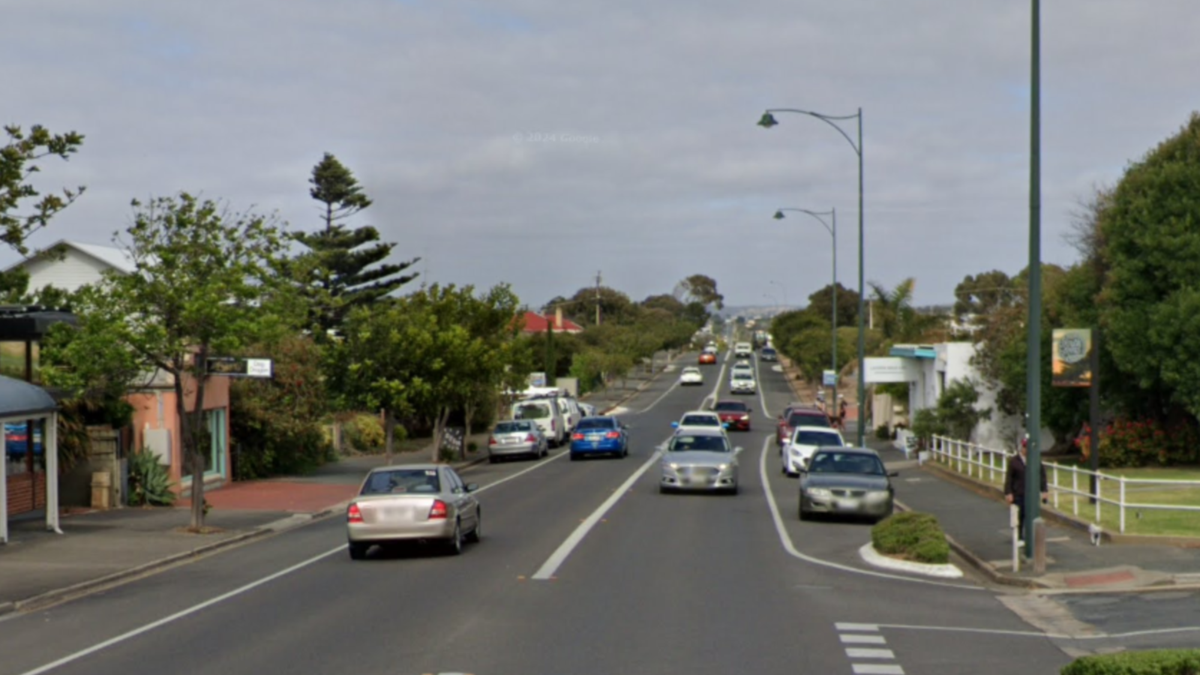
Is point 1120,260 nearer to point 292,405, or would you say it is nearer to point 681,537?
point 681,537

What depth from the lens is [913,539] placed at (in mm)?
19625

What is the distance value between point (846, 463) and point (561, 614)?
13.6m

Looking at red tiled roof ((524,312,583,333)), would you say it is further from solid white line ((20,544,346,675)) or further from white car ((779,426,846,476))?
solid white line ((20,544,346,675))

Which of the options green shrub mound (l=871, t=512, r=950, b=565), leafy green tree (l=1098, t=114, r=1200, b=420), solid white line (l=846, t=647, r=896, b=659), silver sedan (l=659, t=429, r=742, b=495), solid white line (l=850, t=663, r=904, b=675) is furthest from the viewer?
leafy green tree (l=1098, t=114, r=1200, b=420)

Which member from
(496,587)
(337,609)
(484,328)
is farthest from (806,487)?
(484,328)

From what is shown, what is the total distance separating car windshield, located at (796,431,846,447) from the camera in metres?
36.1

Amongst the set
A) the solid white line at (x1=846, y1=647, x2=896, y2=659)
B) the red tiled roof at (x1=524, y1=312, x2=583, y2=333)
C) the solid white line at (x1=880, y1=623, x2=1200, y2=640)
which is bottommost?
Result: the solid white line at (x1=880, y1=623, x2=1200, y2=640)

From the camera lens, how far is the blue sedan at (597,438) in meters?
45.1

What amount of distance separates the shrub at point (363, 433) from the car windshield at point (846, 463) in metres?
25.9

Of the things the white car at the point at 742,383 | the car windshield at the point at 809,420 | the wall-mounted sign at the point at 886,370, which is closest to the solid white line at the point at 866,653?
the car windshield at the point at 809,420

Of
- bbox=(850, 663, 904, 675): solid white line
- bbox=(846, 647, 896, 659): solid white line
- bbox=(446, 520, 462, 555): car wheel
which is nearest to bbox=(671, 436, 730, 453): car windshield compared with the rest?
bbox=(446, 520, 462, 555): car wheel

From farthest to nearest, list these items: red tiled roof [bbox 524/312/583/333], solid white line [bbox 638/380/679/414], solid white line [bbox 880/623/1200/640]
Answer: red tiled roof [bbox 524/312/583/333] → solid white line [bbox 638/380/679/414] → solid white line [bbox 880/623/1200/640]

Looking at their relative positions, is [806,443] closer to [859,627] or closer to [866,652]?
[859,627]

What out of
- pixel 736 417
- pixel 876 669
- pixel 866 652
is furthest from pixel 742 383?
pixel 876 669
